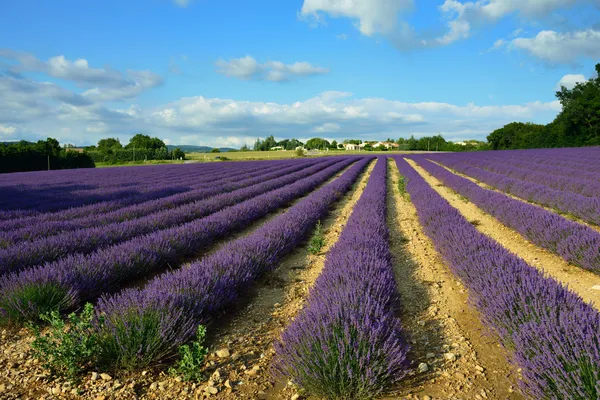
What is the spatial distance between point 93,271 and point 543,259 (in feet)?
18.2

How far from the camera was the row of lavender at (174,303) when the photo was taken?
2.33m

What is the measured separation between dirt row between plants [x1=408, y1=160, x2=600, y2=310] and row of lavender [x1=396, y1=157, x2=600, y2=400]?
0.33 metres

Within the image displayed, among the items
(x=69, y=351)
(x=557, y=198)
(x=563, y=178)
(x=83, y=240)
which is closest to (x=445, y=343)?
(x=69, y=351)

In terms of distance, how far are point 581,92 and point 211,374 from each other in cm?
6063

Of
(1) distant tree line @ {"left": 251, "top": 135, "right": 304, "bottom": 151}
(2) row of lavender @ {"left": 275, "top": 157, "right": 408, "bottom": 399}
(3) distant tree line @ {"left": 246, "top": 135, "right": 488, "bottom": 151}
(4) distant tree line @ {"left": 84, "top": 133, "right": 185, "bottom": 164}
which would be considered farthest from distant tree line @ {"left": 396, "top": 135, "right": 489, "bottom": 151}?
(2) row of lavender @ {"left": 275, "top": 157, "right": 408, "bottom": 399}

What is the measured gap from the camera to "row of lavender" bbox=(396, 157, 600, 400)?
5.82ft

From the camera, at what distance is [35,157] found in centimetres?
3988

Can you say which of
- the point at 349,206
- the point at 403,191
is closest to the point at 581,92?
the point at 403,191

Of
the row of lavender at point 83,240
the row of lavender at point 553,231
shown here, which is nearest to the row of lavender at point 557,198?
the row of lavender at point 553,231

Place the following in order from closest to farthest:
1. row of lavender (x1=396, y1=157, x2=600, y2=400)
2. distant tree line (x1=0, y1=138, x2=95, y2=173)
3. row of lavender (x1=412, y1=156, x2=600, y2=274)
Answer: row of lavender (x1=396, y1=157, x2=600, y2=400), row of lavender (x1=412, y1=156, x2=600, y2=274), distant tree line (x1=0, y1=138, x2=95, y2=173)

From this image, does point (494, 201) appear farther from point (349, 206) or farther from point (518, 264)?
point (518, 264)

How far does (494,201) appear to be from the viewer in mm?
7977

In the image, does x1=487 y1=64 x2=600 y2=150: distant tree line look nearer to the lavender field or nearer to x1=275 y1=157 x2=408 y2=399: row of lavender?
the lavender field

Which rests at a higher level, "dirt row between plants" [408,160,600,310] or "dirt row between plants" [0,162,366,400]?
"dirt row between plants" [0,162,366,400]
